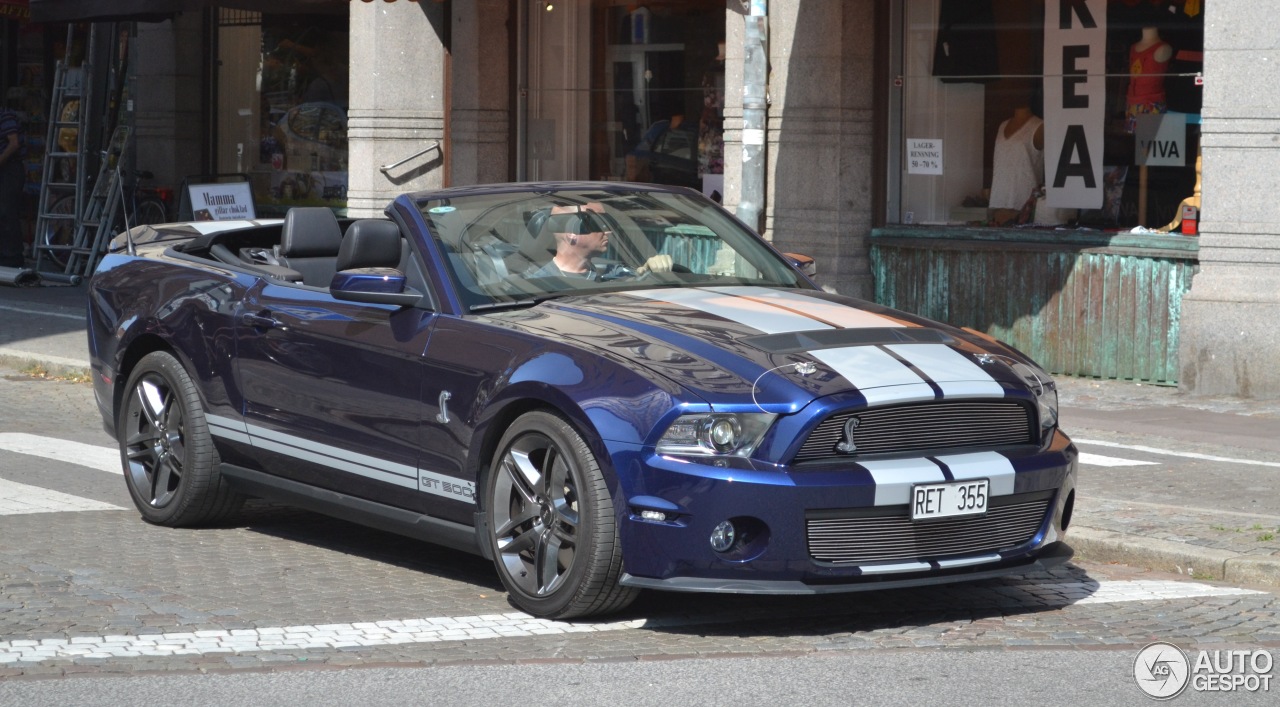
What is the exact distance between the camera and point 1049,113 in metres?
14.0

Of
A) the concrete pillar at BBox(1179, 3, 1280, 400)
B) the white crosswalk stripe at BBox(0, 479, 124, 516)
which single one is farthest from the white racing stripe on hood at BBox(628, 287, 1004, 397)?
the concrete pillar at BBox(1179, 3, 1280, 400)

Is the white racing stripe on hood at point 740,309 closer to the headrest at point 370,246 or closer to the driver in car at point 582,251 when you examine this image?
the driver in car at point 582,251

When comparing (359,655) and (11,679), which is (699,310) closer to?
(359,655)

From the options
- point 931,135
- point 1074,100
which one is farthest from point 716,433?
point 931,135

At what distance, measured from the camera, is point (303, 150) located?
67.7ft

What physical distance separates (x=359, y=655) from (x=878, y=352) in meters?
2.09

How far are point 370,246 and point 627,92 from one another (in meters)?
10.7

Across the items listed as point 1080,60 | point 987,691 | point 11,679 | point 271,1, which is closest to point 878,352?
point 987,691

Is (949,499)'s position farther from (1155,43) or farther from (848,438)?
(1155,43)

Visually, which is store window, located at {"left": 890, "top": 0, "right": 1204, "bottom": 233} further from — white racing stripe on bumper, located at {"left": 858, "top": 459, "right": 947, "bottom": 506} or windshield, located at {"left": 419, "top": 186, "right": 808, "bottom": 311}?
white racing stripe on bumper, located at {"left": 858, "top": 459, "right": 947, "bottom": 506}

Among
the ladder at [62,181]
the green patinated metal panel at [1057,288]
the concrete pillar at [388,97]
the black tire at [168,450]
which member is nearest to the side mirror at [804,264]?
the black tire at [168,450]

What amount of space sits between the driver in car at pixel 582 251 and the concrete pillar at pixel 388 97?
10683 mm

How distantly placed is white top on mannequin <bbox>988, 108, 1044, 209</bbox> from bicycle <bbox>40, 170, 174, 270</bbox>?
36.3 feet

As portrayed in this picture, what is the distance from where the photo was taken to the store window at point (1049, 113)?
13180mm
